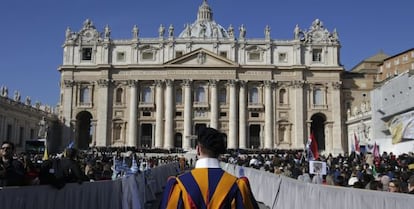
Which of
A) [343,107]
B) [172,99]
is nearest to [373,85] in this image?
[343,107]

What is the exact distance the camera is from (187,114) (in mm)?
66875

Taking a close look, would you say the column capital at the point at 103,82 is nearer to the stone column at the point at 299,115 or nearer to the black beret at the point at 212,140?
the stone column at the point at 299,115

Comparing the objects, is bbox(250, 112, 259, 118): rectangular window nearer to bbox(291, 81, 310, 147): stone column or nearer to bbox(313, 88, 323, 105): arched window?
bbox(291, 81, 310, 147): stone column

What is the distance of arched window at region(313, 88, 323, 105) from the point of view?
68.6m

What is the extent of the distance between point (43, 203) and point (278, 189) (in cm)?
762

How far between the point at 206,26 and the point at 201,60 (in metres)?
24.2

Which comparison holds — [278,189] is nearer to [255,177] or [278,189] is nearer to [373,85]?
[255,177]

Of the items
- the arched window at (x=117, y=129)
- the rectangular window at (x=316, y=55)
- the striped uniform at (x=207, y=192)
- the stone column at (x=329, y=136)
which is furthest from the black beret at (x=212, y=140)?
the rectangular window at (x=316, y=55)

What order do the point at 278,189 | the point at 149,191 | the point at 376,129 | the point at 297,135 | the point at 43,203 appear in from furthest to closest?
1. the point at 297,135
2. the point at 376,129
3. the point at 149,191
4. the point at 278,189
5. the point at 43,203

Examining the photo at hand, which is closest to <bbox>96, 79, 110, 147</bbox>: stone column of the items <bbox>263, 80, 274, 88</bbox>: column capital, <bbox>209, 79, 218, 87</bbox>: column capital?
<bbox>209, 79, 218, 87</bbox>: column capital

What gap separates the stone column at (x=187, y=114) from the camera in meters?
65.9

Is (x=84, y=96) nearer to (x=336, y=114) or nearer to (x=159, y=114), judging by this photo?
(x=159, y=114)

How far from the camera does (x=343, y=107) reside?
6881 centimetres

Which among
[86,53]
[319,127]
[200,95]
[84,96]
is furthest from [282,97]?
[86,53]
